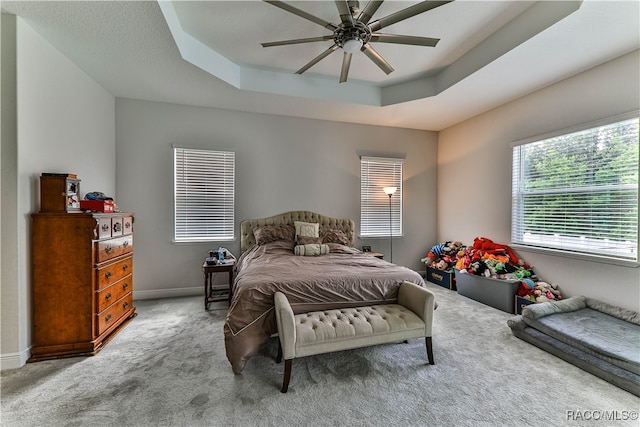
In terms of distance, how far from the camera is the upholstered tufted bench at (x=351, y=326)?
1.90m

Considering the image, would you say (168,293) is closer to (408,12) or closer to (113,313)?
(113,313)

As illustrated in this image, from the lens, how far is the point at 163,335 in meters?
2.71

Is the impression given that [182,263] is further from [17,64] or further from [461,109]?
[461,109]

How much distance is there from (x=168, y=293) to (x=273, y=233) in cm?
187

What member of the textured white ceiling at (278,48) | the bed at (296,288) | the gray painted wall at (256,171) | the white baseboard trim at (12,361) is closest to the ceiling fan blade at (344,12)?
the textured white ceiling at (278,48)

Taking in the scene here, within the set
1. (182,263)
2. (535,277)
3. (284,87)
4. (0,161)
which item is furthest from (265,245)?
(535,277)

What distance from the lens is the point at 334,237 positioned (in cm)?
422

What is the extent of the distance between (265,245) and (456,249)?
3.53 meters

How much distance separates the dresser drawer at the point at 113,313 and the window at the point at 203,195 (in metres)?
1.17

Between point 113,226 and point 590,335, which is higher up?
point 113,226

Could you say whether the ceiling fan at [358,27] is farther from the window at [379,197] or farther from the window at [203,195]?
the window at [379,197]

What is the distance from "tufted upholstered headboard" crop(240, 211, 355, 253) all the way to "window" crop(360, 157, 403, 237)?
14.6 inches

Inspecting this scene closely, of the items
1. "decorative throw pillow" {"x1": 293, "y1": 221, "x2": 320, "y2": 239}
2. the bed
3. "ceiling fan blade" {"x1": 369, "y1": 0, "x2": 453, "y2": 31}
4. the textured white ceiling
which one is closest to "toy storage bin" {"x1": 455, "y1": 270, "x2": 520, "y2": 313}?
the bed

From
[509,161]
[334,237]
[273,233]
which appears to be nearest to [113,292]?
[273,233]
